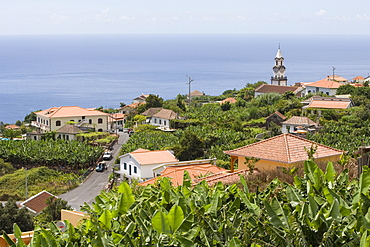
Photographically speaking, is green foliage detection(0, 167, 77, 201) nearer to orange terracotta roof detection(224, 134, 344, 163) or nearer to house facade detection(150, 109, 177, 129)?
house facade detection(150, 109, 177, 129)

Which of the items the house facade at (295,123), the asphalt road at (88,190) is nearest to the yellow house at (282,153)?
the asphalt road at (88,190)

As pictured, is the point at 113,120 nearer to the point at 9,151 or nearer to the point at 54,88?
the point at 9,151

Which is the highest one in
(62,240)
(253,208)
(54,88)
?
(253,208)

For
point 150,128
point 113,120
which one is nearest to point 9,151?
point 150,128

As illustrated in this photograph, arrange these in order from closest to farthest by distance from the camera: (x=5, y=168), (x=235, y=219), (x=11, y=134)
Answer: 1. (x=235, y=219)
2. (x=5, y=168)
3. (x=11, y=134)

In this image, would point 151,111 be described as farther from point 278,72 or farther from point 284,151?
point 284,151

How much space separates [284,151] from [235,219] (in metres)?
8.77

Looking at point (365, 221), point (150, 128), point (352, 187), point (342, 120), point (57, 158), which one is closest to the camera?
point (365, 221)

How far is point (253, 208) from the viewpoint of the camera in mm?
5891

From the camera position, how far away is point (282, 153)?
47.0 ft

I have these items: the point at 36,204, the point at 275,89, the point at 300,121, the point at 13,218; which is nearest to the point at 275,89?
the point at 275,89

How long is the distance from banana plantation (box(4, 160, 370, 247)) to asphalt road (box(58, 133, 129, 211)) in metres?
18.5

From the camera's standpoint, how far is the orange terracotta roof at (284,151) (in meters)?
14.0

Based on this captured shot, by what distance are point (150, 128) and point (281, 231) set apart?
1698 inches
